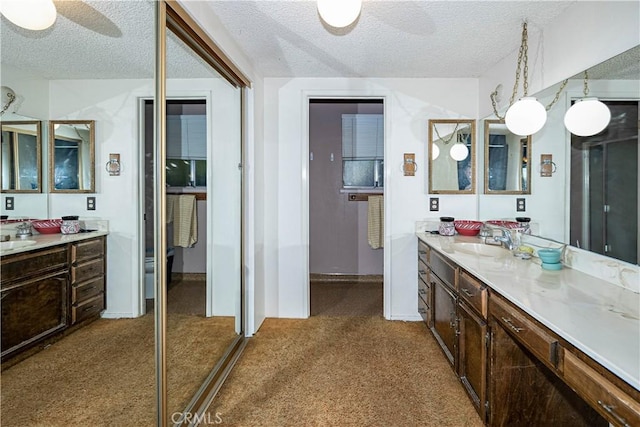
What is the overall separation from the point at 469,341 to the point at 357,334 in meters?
1.18

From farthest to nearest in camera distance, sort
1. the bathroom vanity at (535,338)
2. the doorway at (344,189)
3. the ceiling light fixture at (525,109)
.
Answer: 1. the doorway at (344,189)
2. the ceiling light fixture at (525,109)
3. the bathroom vanity at (535,338)

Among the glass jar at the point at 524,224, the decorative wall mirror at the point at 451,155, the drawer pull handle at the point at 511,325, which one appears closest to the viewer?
the drawer pull handle at the point at 511,325

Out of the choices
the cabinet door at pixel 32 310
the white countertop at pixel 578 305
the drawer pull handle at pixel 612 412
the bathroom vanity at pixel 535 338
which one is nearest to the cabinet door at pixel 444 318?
the bathroom vanity at pixel 535 338

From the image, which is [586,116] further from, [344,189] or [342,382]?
[344,189]

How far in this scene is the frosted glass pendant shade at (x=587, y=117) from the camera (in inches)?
67.3

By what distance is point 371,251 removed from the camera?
471 cm

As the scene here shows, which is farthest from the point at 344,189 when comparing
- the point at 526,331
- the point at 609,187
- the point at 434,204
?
the point at 526,331

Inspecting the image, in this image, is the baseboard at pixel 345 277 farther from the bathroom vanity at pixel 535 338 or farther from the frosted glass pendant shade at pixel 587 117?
the frosted glass pendant shade at pixel 587 117

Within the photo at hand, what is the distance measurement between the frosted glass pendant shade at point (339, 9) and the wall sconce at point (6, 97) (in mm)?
1370

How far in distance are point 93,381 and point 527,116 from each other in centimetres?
269

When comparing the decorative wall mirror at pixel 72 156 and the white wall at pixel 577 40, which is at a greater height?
the white wall at pixel 577 40

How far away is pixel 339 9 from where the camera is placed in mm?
1728

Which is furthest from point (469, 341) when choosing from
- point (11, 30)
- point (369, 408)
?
point (11, 30)

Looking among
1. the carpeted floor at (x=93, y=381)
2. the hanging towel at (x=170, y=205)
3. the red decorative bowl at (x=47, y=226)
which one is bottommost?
the carpeted floor at (x=93, y=381)
